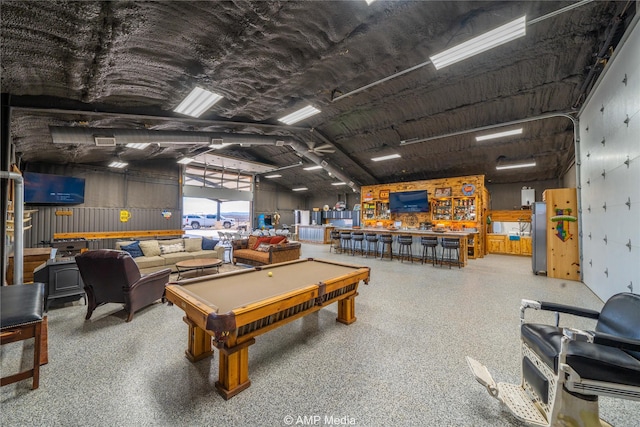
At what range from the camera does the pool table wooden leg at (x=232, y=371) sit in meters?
1.89

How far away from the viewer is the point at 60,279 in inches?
142

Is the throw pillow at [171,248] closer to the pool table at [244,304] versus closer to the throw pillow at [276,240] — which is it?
the throw pillow at [276,240]

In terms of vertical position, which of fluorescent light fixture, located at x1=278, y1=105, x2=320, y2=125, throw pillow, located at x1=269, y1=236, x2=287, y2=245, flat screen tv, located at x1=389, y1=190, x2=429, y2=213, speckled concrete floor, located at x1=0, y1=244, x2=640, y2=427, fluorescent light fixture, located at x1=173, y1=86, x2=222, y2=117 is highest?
fluorescent light fixture, located at x1=278, y1=105, x2=320, y2=125

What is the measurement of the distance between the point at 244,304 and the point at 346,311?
64.3 inches

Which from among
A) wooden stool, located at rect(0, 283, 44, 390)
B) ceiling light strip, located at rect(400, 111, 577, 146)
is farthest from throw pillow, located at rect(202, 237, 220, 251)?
ceiling light strip, located at rect(400, 111, 577, 146)

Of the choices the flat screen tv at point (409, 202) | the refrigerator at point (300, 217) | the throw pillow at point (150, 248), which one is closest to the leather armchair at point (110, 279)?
the throw pillow at point (150, 248)

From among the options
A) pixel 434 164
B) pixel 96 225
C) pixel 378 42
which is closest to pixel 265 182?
pixel 96 225

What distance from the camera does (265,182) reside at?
14.8m

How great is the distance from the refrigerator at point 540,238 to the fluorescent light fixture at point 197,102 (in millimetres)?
7800

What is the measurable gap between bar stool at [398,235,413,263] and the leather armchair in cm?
673

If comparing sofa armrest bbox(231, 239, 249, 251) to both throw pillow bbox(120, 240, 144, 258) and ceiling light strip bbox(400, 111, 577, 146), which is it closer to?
throw pillow bbox(120, 240, 144, 258)

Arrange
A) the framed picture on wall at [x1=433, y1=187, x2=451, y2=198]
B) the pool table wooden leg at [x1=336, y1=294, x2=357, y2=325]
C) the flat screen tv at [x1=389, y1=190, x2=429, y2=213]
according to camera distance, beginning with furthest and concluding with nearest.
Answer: the flat screen tv at [x1=389, y1=190, x2=429, y2=213], the framed picture on wall at [x1=433, y1=187, x2=451, y2=198], the pool table wooden leg at [x1=336, y1=294, x2=357, y2=325]

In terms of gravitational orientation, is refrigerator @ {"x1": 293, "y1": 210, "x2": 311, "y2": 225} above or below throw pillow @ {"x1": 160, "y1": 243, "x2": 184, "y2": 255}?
above

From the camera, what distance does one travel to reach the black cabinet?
3.50 meters
